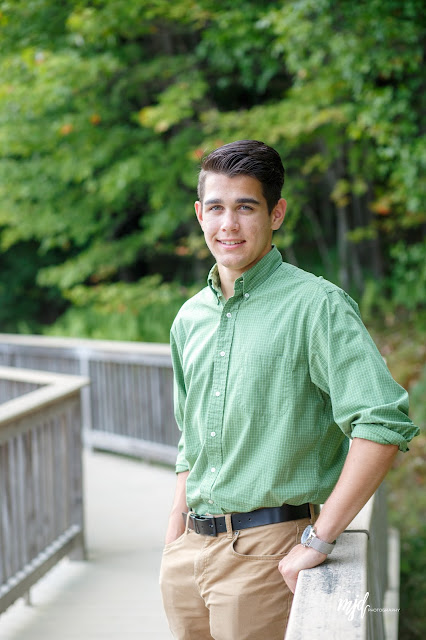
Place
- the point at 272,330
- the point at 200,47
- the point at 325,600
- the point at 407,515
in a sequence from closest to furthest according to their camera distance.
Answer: the point at 325,600
the point at 272,330
the point at 407,515
the point at 200,47

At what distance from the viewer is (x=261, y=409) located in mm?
1646

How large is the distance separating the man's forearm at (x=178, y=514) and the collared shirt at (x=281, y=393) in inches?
6.3

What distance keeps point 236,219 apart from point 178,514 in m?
0.82

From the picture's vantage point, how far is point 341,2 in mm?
6277

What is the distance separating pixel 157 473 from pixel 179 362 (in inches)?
162

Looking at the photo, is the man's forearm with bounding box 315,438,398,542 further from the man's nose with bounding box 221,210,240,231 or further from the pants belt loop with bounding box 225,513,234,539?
the man's nose with bounding box 221,210,240,231

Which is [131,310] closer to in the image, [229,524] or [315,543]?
[229,524]

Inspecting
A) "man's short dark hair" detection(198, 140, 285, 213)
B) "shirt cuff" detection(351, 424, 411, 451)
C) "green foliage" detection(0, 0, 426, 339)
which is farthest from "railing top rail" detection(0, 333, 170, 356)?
"shirt cuff" detection(351, 424, 411, 451)

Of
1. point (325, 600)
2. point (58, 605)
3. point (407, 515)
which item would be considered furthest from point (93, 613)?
point (407, 515)

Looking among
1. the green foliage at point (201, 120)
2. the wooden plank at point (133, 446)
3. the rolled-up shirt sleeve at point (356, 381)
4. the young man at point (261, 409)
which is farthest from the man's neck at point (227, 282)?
the green foliage at point (201, 120)

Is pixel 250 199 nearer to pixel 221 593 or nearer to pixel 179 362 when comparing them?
pixel 179 362

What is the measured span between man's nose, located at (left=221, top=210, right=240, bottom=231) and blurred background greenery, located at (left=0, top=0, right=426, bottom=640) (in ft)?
14.0

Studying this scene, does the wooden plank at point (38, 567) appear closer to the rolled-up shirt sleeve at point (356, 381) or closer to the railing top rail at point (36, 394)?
the railing top rail at point (36, 394)

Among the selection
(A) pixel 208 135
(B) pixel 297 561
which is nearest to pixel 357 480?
(B) pixel 297 561
